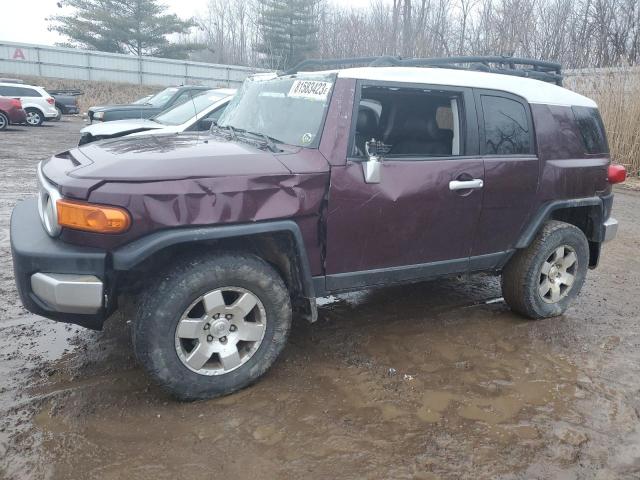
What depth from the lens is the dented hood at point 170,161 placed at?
2.66 meters

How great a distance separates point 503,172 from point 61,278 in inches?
115

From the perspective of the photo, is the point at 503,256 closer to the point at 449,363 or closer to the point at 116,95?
the point at 449,363

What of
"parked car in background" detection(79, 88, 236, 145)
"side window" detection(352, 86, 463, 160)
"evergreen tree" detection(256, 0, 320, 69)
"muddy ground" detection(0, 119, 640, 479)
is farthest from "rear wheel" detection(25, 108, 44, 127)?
"side window" detection(352, 86, 463, 160)

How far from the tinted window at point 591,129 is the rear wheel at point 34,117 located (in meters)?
21.5

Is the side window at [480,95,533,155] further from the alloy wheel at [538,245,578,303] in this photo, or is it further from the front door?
the alloy wheel at [538,245,578,303]

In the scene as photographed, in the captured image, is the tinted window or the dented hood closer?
the dented hood

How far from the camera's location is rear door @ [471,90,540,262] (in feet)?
12.1

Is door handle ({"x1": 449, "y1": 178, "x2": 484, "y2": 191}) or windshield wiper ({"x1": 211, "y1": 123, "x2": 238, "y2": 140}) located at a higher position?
windshield wiper ({"x1": 211, "y1": 123, "x2": 238, "y2": 140})

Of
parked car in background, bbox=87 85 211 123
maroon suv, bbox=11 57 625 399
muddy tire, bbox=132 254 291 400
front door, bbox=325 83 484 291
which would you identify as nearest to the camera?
maroon suv, bbox=11 57 625 399

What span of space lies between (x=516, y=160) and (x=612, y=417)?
1.81 m

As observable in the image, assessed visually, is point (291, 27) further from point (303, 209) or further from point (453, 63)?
point (303, 209)

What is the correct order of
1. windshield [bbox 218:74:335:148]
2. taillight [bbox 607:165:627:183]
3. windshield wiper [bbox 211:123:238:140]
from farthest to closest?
taillight [bbox 607:165:627:183] → windshield wiper [bbox 211:123:238:140] → windshield [bbox 218:74:335:148]

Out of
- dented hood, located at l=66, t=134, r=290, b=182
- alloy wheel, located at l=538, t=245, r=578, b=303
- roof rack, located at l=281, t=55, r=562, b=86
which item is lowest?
alloy wheel, located at l=538, t=245, r=578, b=303

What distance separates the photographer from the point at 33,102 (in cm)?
2083
